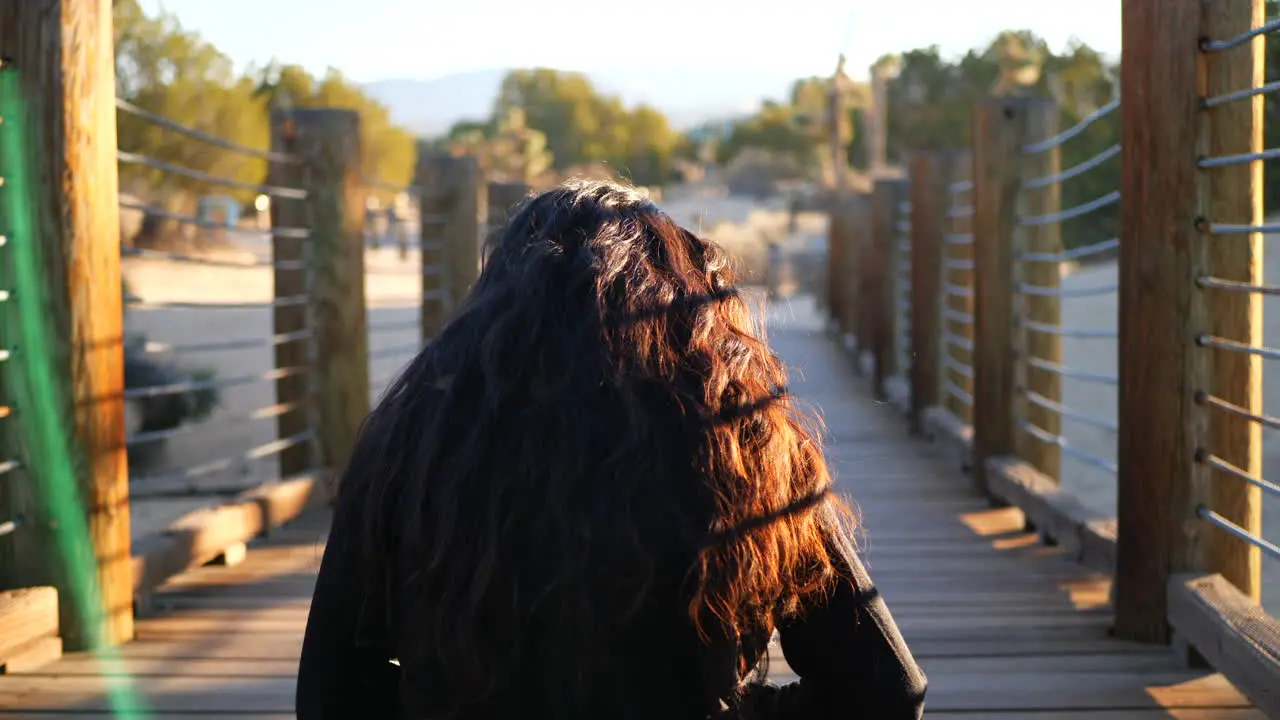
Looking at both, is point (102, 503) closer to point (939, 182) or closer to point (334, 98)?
point (939, 182)

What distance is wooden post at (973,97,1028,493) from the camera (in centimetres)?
515

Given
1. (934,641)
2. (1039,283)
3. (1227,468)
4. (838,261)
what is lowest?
(934,641)

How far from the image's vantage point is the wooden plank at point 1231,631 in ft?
8.43

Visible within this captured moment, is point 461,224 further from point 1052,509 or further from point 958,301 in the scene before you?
point 1052,509

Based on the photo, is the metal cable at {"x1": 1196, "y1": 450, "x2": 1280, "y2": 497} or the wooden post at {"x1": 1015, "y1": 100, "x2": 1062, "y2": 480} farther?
the wooden post at {"x1": 1015, "y1": 100, "x2": 1062, "y2": 480}

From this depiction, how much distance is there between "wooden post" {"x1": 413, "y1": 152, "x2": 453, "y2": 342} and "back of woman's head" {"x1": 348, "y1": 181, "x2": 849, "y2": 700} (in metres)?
4.96

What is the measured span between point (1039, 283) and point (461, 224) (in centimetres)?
247

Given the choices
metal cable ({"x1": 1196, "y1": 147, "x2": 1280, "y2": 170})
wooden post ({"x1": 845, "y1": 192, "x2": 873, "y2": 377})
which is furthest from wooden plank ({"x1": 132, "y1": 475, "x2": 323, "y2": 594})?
wooden post ({"x1": 845, "y1": 192, "x2": 873, "y2": 377})

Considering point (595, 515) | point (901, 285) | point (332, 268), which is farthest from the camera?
point (901, 285)

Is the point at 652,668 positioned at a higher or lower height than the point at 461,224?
lower

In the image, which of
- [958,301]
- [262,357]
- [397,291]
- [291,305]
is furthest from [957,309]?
[397,291]

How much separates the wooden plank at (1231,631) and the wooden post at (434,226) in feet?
13.0

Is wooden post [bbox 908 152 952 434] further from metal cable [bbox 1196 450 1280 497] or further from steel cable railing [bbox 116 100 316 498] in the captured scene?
metal cable [bbox 1196 450 1280 497]

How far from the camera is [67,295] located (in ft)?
10.5
